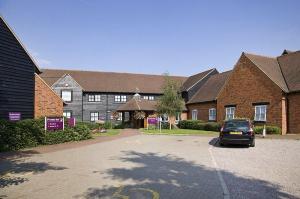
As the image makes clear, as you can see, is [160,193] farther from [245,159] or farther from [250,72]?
[250,72]

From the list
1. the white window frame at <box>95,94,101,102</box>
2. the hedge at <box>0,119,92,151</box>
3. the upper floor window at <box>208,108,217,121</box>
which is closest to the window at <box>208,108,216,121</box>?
the upper floor window at <box>208,108,217,121</box>

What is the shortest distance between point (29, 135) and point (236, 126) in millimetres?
11558

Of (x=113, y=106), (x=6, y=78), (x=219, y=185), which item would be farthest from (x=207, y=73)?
(x=219, y=185)

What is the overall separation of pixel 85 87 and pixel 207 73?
57.4ft

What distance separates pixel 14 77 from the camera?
23750mm

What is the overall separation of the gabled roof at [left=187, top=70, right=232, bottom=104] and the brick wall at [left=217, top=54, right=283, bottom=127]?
119 inches

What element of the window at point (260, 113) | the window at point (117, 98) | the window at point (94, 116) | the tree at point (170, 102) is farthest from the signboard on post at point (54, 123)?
the window at point (117, 98)

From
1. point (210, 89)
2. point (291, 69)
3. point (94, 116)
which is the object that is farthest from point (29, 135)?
→ point (94, 116)

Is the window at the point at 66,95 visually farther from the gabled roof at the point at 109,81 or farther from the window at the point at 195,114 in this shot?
the window at the point at 195,114

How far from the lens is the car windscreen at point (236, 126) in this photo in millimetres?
18359

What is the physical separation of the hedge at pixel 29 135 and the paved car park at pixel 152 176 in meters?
2.37

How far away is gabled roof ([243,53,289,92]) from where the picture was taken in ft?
95.6

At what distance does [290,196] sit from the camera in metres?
7.55

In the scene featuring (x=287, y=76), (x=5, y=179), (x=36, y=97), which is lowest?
(x=5, y=179)
